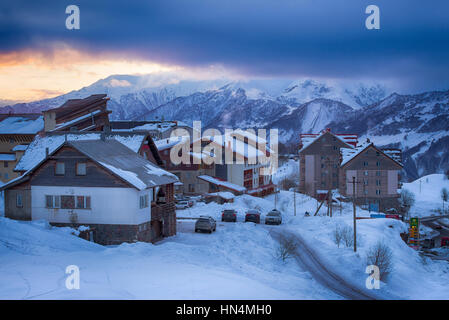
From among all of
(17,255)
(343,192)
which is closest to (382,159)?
(343,192)

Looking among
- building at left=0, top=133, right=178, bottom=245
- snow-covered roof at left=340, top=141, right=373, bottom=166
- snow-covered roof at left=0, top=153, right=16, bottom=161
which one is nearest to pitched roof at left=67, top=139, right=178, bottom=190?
building at left=0, top=133, right=178, bottom=245

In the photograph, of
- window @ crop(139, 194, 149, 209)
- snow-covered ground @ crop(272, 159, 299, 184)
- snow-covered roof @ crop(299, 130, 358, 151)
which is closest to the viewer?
window @ crop(139, 194, 149, 209)

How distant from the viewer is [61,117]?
6350cm

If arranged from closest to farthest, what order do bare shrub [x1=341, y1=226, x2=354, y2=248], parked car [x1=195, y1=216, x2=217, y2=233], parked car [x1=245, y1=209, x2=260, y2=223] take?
bare shrub [x1=341, y1=226, x2=354, y2=248]
parked car [x1=195, y1=216, x2=217, y2=233]
parked car [x1=245, y1=209, x2=260, y2=223]

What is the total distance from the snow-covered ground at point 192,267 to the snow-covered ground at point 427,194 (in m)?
51.6

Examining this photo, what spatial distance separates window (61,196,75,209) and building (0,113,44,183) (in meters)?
37.4

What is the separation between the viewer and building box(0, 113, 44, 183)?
68.4 m

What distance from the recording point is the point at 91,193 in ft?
107

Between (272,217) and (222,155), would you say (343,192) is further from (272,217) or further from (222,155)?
(272,217)

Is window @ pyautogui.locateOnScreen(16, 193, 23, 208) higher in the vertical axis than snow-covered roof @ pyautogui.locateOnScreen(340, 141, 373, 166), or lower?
lower

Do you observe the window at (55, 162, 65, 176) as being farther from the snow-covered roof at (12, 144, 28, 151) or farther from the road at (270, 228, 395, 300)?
the snow-covered roof at (12, 144, 28, 151)

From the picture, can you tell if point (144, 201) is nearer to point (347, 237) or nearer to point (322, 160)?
point (347, 237)

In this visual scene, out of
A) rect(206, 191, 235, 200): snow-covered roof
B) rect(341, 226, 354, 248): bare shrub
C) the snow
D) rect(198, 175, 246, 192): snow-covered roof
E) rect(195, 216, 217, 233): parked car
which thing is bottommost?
rect(341, 226, 354, 248): bare shrub
